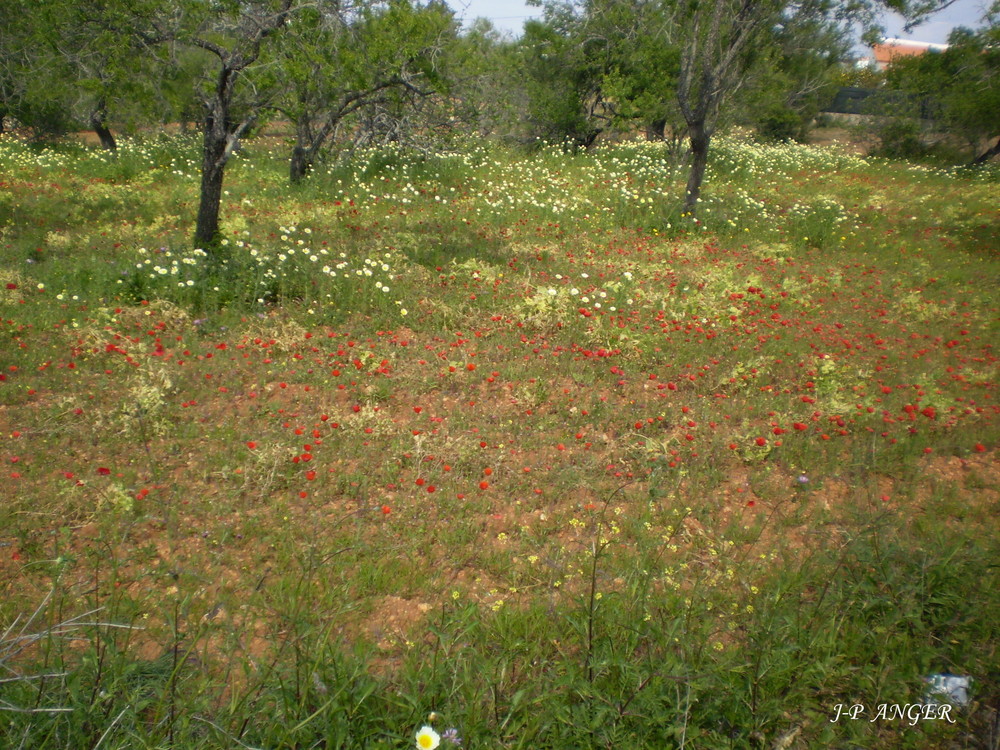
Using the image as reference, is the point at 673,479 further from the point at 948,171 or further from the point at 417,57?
the point at 948,171

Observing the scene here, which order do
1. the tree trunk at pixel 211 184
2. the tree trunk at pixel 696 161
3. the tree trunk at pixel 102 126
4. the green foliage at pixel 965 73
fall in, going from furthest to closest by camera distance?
1. the tree trunk at pixel 102 126
2. the green foliage at pixel 965 73
3. the tree trunk at pixel 696 161
4. the tree trunk at pixel 211 184

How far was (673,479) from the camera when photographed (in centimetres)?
445

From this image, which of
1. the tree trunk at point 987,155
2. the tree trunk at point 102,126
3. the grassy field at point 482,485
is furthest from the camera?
the tree trunk at point 987,155

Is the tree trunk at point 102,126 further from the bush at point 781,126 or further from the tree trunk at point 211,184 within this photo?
the bush at point 781,126

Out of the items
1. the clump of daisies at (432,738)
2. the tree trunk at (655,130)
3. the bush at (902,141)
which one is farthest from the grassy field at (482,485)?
the bush at (902,141)

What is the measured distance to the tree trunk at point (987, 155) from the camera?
61.6ft

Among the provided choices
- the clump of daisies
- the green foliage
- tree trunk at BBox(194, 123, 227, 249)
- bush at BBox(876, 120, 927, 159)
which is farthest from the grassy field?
bush at BBox(876, 120, 927, 159)

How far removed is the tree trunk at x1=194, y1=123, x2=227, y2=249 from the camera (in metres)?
7.65

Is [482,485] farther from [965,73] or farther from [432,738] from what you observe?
[965,73]

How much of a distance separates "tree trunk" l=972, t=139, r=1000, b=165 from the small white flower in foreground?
80.4 ft

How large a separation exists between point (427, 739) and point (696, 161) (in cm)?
1097

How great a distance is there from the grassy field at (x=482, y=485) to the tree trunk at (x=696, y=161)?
3.95ft

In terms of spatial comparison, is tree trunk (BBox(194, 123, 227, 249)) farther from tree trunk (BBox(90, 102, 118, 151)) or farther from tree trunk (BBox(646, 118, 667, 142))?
tree trunk (BBox(646, 118, 667, 142))

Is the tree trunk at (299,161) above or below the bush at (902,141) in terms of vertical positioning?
below
